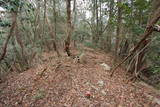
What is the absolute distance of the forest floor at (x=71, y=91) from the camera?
4035mm

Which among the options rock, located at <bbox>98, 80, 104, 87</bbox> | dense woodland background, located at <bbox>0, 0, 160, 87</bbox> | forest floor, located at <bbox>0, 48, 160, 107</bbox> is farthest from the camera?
rock, located at <bbox>98, 80, 104, 87</bbox>

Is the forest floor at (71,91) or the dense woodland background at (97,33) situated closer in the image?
the forest floor at (71,91)

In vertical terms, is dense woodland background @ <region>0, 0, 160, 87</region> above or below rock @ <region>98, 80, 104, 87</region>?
above

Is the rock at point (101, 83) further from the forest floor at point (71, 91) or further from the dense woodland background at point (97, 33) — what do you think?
the dense woodland background at point (97, 33)

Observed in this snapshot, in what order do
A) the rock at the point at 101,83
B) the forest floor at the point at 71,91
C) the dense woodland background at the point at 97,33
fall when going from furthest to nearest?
the rock at the point at 101,83 < the dense woodland background at the point at 97,33 < the forest floor at the point at 71,91

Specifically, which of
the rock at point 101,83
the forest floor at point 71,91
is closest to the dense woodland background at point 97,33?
the forest floor at point 71,91

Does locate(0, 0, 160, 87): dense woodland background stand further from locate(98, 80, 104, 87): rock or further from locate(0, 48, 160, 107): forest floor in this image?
locate(98, 80, 104, 87): rock

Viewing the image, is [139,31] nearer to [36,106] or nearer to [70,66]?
[70,66]

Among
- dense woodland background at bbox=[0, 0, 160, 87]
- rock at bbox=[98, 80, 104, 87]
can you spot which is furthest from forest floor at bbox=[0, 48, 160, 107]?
dense woodland background at bbox=[0, 0, 160, 87]

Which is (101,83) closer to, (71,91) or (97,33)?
(71,91)

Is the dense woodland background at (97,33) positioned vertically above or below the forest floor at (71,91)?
above

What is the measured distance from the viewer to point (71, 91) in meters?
4.36

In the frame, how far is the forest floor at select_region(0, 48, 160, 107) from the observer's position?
13.2 feet

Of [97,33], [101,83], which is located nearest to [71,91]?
[101,83]
